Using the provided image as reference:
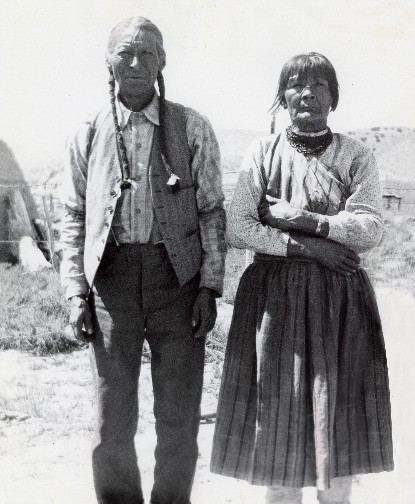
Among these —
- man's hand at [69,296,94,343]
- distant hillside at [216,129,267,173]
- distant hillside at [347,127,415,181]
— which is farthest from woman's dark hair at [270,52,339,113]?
distant hillside at [347,127,415,181]

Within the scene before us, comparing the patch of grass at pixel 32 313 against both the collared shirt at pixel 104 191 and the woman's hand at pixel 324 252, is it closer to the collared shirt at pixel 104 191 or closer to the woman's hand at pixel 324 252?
the collared shirt at pixel 104 191

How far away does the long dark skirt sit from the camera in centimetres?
258

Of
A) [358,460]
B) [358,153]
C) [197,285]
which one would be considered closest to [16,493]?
[197,285]

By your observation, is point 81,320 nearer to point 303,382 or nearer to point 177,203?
point 177,203

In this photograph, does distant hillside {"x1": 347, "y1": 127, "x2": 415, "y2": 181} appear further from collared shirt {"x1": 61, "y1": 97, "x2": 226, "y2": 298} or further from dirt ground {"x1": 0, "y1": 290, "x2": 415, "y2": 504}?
collared shirt {"x1": 61, "y1": 97, "x2": 226, "y2": 298}

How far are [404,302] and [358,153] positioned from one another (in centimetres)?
223

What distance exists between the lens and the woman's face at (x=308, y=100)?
8.59 feet

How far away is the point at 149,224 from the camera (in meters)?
2.67

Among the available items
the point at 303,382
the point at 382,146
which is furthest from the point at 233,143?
the point at 303,382

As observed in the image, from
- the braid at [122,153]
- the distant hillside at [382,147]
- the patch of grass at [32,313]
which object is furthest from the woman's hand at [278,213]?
the patch of grass at [32,313]

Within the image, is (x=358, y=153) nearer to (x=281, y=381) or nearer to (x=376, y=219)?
(x=376, y=219)

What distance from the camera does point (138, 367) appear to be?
9.03ft

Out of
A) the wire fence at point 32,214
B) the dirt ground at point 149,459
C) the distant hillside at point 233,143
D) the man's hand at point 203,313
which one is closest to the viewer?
the man's hand at point 203,313

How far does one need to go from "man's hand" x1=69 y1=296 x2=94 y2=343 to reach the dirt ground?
3.16 feet
